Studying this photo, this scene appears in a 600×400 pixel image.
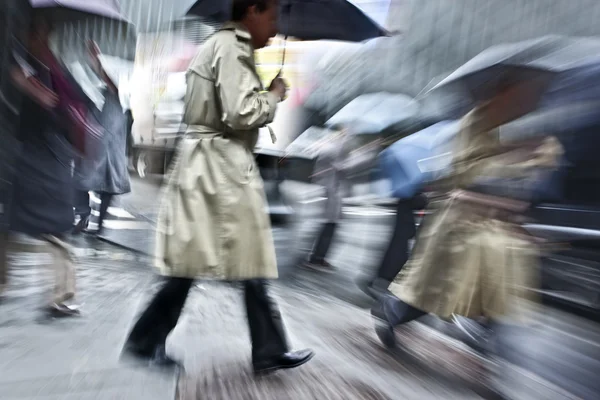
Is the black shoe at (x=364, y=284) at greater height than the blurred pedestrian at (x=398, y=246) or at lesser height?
lesser

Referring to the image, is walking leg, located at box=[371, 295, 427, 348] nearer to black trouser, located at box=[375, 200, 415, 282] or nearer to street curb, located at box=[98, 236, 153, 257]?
black trouser, located at box=[375, 200, 415, 282]


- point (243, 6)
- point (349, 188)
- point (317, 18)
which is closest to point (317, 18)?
point (317, 18)

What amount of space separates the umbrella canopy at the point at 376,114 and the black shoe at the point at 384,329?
106 centimetres

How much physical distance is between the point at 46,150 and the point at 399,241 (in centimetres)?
199

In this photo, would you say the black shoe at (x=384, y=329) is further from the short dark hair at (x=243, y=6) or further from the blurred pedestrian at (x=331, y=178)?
the short dark hair at (x=243, y=6)

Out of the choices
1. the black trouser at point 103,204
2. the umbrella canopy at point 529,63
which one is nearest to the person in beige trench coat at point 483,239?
the umbrella canopy at point 529,63

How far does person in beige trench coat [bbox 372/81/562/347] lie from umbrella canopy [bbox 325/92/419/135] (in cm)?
74

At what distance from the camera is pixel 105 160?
10.9 ft

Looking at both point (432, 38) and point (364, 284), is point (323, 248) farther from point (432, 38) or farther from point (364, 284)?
point (432, 38)

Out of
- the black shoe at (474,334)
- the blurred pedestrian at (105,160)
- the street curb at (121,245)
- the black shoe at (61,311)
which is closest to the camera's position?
the black shoe at (474,334)

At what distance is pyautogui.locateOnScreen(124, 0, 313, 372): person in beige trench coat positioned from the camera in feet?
7.91

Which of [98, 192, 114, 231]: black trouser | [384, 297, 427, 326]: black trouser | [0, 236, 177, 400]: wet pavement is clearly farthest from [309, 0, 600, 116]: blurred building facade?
[0, 236, 177, 400]: wet pavement

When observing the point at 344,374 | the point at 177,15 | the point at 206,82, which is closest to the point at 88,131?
the point at 177,15

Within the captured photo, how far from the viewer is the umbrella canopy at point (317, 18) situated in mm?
2895
